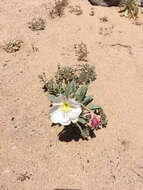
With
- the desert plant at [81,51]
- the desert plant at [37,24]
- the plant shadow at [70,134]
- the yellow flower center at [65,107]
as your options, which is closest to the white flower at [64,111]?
the yellow flower center at [65,107]

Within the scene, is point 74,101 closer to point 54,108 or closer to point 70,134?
point 54,108

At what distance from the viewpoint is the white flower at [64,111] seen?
11.2 feet

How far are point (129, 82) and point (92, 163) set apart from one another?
1640 millimetres

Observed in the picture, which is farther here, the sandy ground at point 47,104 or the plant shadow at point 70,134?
the plant shadow at point 70,134

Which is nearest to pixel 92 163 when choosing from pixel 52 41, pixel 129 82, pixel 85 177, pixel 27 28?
pixel 85 177

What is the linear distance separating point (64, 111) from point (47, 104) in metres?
1.02

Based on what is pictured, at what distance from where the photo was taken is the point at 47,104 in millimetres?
4449

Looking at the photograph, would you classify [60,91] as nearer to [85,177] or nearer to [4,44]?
[85,177]

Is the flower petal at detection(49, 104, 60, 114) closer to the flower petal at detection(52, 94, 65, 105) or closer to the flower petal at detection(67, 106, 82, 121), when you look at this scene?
the flower petal at detection(52, 94, 65, 105)

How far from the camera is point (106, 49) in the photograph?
547cm

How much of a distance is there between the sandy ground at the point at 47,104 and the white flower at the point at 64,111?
1.96 ft

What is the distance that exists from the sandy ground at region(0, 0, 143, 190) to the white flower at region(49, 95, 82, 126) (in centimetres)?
60

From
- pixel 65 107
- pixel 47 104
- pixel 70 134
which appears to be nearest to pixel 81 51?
pixel 47 104

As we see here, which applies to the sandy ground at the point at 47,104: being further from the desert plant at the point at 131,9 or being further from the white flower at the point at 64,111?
the white flower at the point at 64,111
